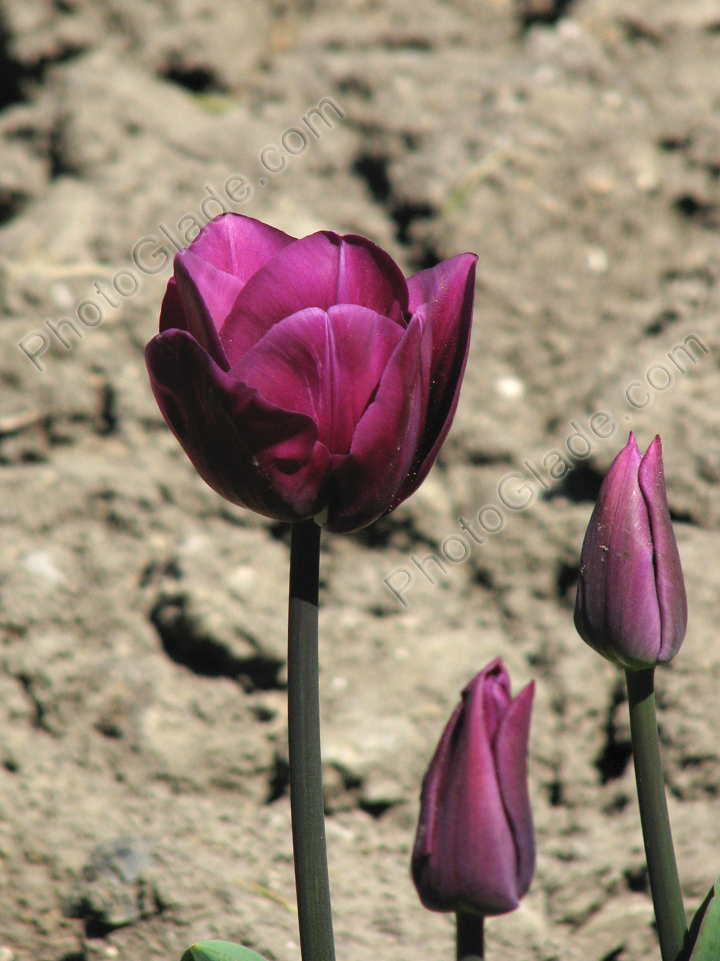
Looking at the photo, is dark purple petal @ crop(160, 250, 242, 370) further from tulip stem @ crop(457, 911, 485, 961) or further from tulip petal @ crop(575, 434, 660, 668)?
tulip stem @ crop(457, 911, 485, 961)

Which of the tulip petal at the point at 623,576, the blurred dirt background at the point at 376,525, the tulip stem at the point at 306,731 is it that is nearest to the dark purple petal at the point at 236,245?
the tulip stem at the point at 306,731

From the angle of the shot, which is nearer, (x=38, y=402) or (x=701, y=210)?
(x=38, y=402)

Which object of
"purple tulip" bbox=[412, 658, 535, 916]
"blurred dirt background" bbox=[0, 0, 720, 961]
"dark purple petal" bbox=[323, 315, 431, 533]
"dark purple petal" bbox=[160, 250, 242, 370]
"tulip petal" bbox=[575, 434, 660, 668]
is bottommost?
"blurred dirt background" bbox=[0, 0, 720, 961]

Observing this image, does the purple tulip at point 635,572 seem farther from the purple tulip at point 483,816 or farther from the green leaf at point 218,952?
the green leaf at point 218,952

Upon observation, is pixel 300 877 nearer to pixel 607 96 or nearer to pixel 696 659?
pixel 696 659

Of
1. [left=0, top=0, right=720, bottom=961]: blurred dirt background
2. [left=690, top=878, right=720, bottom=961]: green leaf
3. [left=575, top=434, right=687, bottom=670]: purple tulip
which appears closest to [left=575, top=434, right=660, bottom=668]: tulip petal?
[left=575, top=434, right=687, bottom=670]: purple tulip

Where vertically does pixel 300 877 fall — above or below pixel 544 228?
above

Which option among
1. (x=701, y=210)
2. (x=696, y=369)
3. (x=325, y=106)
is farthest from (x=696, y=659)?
(x=325, y=106)
